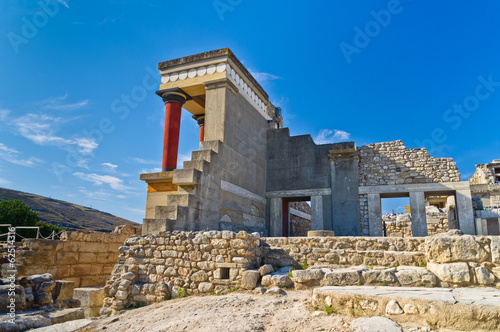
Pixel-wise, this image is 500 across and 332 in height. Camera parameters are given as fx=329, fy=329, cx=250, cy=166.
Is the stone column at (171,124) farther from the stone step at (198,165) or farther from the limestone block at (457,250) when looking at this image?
the limestone block at (457,250)

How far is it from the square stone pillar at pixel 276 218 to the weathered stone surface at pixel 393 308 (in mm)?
10022

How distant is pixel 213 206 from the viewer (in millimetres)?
10852

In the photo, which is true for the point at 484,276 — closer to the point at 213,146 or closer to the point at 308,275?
the point at 308,275

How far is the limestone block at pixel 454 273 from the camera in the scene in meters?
5.16

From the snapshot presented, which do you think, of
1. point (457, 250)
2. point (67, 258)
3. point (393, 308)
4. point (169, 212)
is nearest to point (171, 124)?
point (169, 212)

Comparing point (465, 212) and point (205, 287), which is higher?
point (465, 212)

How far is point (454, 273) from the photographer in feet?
17.1

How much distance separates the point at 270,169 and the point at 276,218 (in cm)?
224

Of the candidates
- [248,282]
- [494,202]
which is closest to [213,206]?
[248,282]

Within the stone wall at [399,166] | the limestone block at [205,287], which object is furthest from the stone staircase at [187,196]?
the stone wall at [399,166]

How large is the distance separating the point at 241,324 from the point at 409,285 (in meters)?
2.85

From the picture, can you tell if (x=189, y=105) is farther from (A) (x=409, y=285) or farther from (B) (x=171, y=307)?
(A) (x=409, y=285)

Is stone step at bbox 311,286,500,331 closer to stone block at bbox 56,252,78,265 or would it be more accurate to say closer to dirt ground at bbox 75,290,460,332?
dirt ground at bbox 75,290,460,332

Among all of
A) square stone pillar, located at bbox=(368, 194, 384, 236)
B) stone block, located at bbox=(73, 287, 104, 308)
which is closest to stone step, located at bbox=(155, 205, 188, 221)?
stone block, located at bbox=(73, 287, 104, 308)
